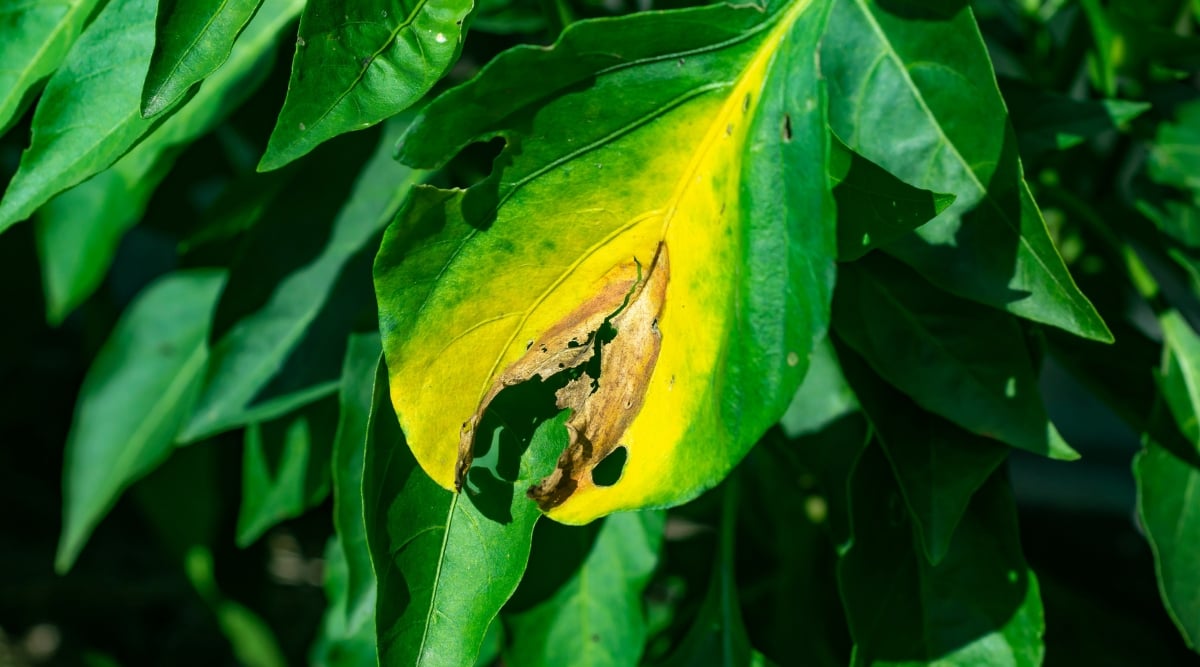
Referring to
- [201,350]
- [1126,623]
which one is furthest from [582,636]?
[1126,623]

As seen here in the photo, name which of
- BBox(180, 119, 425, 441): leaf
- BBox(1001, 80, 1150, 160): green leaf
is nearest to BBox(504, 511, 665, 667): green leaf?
BBox(180, 119, 425, 441): leaf

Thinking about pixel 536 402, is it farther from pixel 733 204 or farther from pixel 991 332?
pixel 991 332

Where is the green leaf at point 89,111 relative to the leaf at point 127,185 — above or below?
above

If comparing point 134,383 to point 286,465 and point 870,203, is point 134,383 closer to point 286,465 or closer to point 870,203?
point 286,465

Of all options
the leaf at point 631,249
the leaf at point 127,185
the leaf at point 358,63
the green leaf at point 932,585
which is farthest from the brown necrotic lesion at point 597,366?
the leaf at point 127,185

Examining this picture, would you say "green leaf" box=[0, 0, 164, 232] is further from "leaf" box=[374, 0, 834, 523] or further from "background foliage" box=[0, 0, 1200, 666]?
"leaf" box=[374, 0, 834, 523]

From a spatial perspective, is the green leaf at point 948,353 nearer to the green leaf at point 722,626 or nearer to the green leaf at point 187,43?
the green leaf at point 722,626
